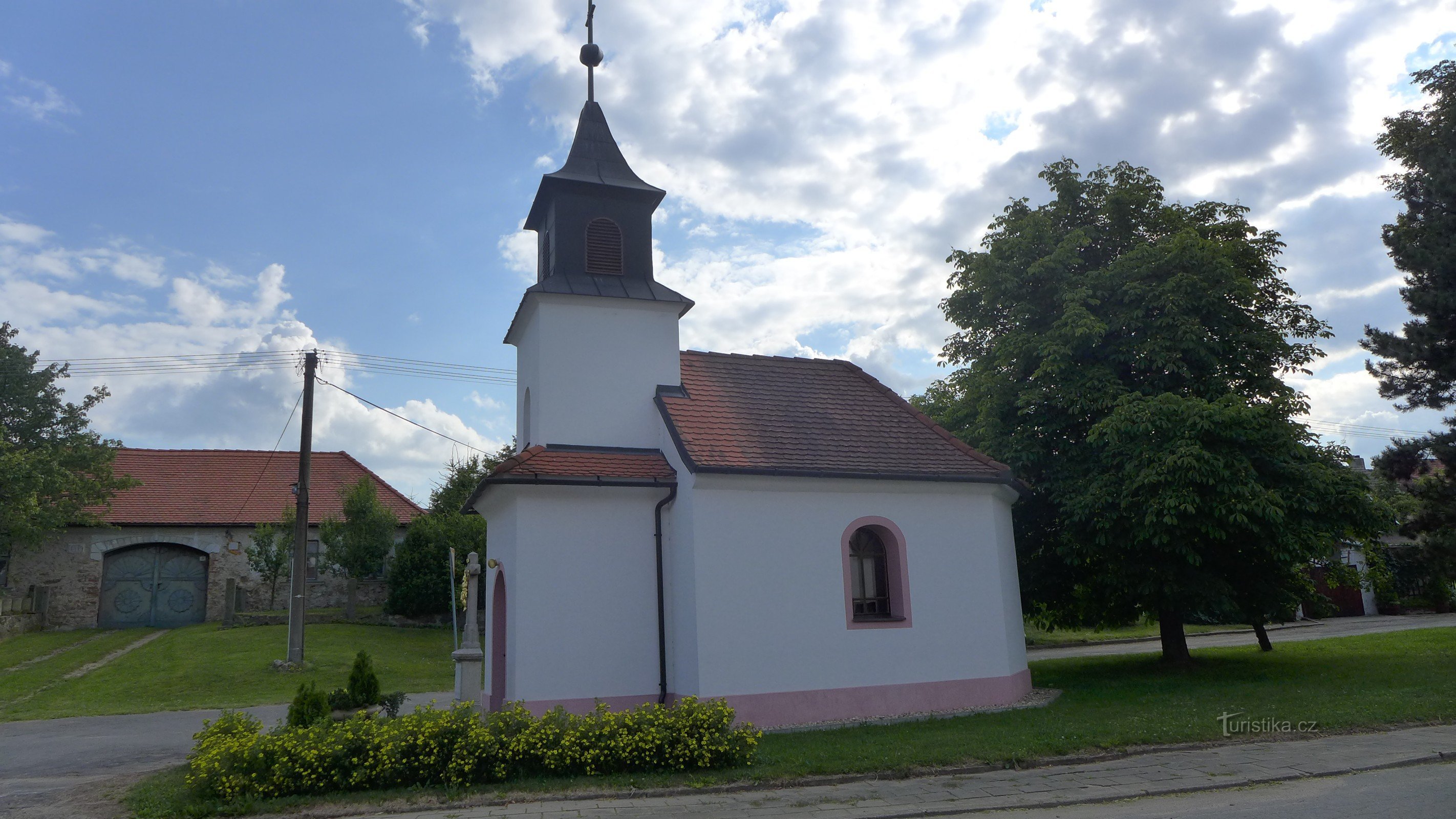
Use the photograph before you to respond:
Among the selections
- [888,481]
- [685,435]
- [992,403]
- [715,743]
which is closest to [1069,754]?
[715,743]

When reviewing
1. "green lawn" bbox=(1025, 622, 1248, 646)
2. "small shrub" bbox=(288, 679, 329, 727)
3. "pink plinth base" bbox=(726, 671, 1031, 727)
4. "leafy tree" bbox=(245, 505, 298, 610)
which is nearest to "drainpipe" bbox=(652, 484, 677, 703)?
"pink plinth base" bbox=(726, 671, 1031, 727)

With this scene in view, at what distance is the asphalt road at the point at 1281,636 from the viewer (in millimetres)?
24312

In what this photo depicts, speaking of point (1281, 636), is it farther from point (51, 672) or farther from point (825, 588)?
point (51, 672)

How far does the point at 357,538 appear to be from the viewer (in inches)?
1123

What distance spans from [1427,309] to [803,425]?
36.8 feet

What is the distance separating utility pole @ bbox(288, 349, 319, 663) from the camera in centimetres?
2028

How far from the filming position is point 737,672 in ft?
40.1

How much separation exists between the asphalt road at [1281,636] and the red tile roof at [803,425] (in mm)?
11009

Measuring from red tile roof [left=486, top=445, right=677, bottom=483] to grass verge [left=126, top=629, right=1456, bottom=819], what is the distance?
14.2ft

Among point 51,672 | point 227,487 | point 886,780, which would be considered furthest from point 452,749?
point 227,487

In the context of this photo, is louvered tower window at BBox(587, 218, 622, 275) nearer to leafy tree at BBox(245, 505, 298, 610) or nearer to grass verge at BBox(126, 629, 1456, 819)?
grass verge at BBox(126, 629, 1456, 819)

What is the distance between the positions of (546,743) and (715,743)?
1766mm

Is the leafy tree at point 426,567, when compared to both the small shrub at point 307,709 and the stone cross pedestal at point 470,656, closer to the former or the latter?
the stone cross pedestal at point 470,656

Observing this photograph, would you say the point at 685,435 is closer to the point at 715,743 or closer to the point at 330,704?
the point at 715,743
